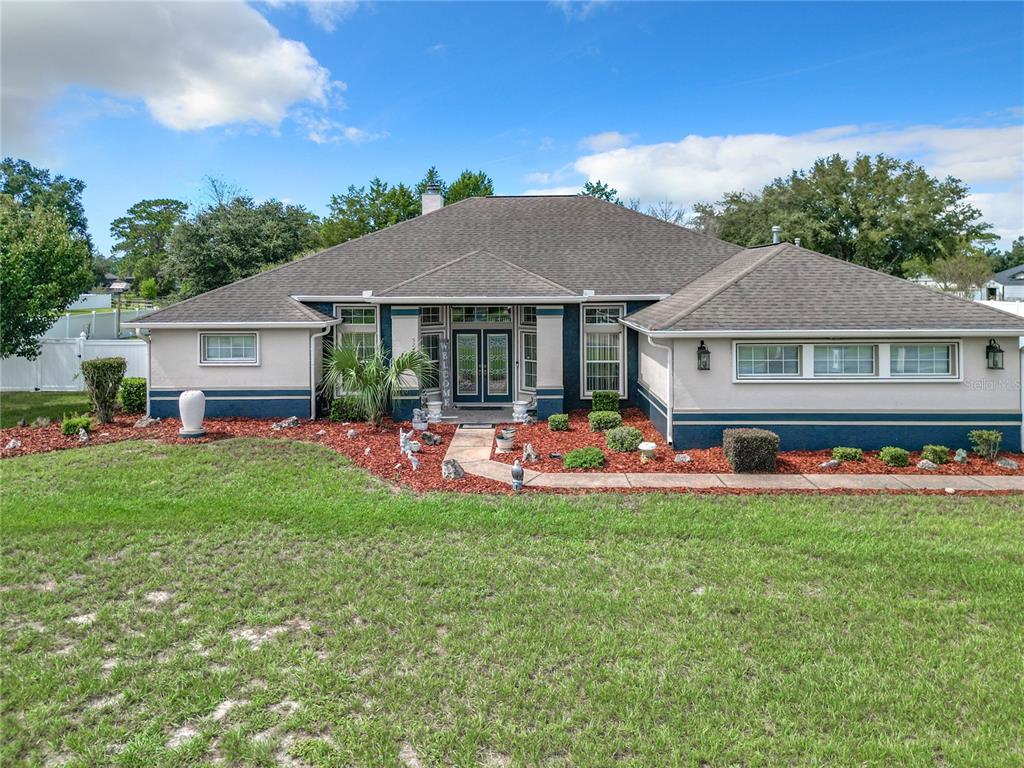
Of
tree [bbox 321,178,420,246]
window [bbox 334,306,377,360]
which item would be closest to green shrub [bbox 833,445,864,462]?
Result: window [bbox 334,306,377,360]

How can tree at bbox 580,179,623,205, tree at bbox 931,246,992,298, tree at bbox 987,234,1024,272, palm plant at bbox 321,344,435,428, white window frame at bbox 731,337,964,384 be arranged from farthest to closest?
tree at bbox 987,234,1024,272, tree at bbox 580,179,623,205, tree at bbox 931,246,992,298, palm plant at bbox 321,344,435,428, white window frame at bbox 731,337,964,384

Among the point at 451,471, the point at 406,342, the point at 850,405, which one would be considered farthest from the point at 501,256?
the point at 850,405

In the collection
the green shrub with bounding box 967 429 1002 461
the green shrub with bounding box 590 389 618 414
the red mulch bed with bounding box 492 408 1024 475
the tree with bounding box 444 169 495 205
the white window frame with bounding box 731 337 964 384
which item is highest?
the tree with bounding box 444 169 495 205

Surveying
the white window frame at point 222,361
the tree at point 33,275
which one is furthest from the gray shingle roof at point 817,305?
the tree at point 33,275

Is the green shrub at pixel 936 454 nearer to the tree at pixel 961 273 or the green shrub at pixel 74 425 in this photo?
the green shrub at pixel 74 425

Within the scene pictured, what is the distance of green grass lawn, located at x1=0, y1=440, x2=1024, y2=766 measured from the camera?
3816 millimetres

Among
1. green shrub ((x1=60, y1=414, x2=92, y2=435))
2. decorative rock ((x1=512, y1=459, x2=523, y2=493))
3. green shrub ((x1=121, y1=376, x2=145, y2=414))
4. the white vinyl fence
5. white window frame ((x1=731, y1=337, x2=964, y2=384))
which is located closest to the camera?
decorative rock ((x1=512, y1=459, x2=523, y2=493))

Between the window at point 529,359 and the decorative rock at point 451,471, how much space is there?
5515mm

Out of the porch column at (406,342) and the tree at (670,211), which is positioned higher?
the tree at (670,211)

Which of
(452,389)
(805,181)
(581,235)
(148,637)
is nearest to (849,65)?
(581,235)

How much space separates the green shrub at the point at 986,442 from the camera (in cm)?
1089

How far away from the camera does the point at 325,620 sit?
536cm

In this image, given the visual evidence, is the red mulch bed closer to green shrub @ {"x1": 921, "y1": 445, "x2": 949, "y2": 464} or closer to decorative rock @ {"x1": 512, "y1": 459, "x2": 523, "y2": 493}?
Result: green shrub @ {"x1": 921, "y1": 445, "x2": 949, "y2": 464}

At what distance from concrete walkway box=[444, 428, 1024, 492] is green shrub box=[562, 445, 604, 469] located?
0.34m
